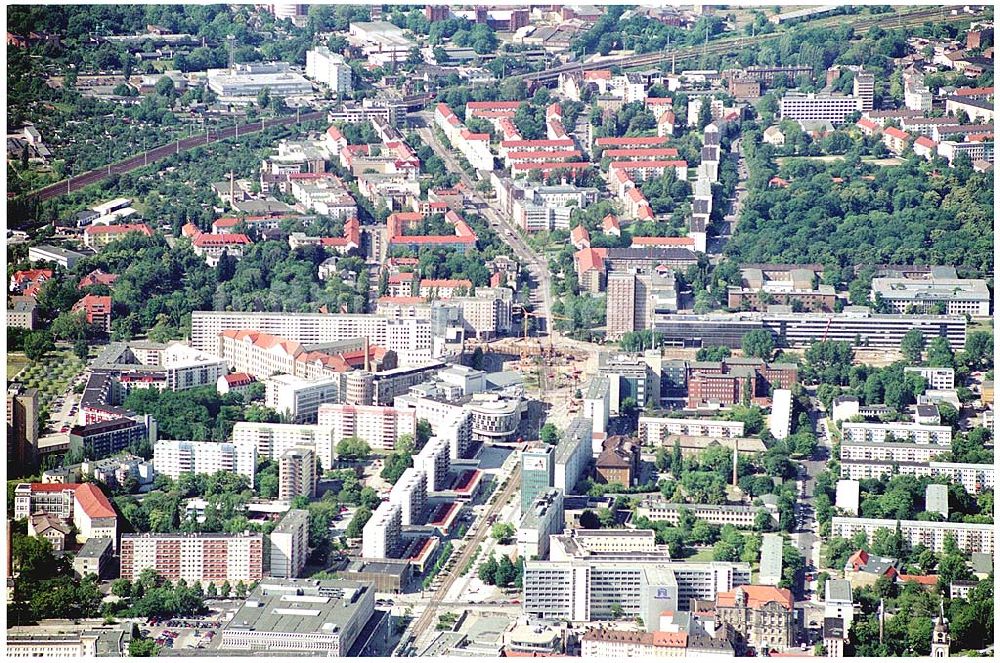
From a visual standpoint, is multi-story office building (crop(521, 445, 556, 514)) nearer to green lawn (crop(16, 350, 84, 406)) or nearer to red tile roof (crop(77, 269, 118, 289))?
green lawn (crop(16, 350, 84, 406))

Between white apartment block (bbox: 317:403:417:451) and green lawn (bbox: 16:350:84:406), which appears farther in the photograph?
green lawn (bbox: 16:350:84:406)

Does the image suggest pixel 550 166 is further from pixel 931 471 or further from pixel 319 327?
pixel 931 471

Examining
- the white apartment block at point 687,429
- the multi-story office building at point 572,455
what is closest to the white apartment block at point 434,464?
the multi-story office building at point 572,455

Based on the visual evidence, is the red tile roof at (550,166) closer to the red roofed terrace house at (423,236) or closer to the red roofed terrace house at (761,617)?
the red roofed terrace house at (423,236)

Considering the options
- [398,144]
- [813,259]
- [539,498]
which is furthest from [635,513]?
[398,144]

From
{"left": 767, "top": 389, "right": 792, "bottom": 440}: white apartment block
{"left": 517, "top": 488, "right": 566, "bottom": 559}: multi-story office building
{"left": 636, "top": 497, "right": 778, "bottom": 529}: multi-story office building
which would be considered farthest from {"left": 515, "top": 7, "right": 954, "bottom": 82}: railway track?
{"left": 517, "top": 488, "right": 566, "bottom": 559}: multi-story office building
